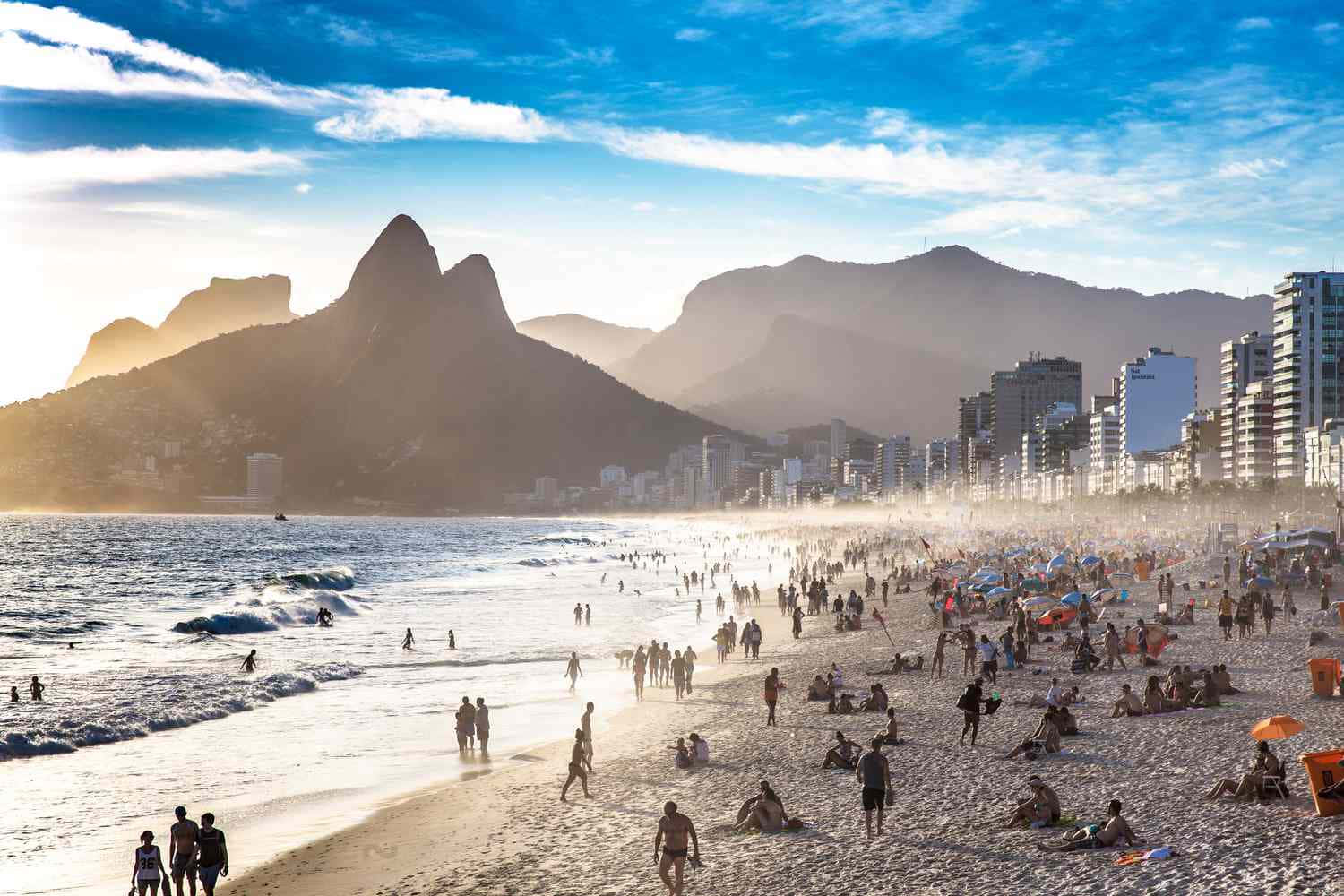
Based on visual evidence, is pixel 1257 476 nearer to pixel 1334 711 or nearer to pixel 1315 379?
pixel 1315 379

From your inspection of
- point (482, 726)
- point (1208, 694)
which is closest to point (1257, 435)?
point (1208, 694)

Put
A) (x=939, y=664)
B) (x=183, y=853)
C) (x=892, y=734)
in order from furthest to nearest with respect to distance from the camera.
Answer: (x=939, y=664), (x=892, y=734), (x=183, y=853)

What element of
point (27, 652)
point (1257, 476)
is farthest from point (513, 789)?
point (1257, 476)

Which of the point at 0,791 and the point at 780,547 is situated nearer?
the point at 0,791

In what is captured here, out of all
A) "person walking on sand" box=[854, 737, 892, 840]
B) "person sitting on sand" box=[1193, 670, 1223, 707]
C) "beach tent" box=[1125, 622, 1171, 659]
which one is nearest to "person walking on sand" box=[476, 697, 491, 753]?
"person walking on sand" box=[854, 737, 892, 840]

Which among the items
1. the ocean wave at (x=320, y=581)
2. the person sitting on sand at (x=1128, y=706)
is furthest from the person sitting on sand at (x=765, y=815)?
the ocean wave at (x=320, y=581)

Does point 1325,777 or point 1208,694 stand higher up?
point 1325,777

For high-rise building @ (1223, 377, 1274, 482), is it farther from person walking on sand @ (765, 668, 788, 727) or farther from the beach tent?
person walking on sand @ (765, 668, 788, 727)

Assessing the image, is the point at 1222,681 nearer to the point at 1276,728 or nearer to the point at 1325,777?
the point at 1276,728
